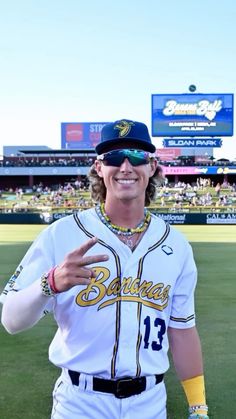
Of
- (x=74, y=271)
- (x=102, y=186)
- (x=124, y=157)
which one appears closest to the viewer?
(x=74, y=271)

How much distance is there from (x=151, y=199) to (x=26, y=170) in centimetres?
6621

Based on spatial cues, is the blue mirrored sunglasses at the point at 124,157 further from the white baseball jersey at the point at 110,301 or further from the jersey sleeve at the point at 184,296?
the jersey sleeve at the point at 184,296

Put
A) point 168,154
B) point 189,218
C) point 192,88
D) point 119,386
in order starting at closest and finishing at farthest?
point 119,386 < point 189,218 < point 192,88 < point 168,154

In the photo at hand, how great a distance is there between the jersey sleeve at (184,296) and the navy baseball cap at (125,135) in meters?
0.59

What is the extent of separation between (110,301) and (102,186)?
710 mm

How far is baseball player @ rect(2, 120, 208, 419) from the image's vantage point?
96.0 inches

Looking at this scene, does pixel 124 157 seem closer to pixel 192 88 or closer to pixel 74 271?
pixel 74 271

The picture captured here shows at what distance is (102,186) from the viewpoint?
2.94 meters

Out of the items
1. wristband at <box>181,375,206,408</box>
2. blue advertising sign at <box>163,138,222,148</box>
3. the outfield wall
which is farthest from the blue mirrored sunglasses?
blue advertising sign at <box>163,138,222,148</box>

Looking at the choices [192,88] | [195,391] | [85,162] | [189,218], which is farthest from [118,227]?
[85,162]

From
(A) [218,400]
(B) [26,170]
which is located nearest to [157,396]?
(A) [218,400]

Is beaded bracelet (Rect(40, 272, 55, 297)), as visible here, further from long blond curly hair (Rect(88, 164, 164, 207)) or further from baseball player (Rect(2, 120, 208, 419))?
long blond curly hair (Rect(88, 164, 164, 207))

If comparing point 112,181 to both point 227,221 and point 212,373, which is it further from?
point 227,221

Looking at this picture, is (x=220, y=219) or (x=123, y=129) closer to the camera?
(x=123, y=129)
